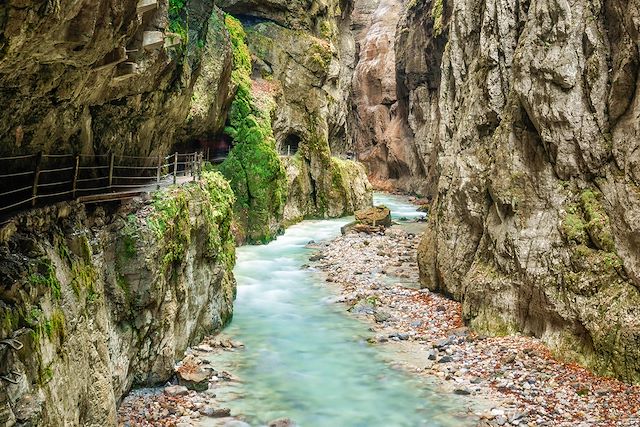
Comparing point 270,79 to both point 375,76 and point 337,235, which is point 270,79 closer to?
point 337,235

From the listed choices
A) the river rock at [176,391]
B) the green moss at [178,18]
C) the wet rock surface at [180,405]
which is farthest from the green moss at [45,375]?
the green moss at [178,18]

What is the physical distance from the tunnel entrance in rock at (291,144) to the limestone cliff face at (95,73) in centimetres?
2174

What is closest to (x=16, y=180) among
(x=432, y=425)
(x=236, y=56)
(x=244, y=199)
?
(x=432, y=425)

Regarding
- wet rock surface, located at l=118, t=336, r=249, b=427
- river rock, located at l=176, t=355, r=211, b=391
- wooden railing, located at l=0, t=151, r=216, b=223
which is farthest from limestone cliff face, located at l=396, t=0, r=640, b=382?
wooden railing, located at l=0, t=151, r=216, b=223

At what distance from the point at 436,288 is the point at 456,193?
13.4ft

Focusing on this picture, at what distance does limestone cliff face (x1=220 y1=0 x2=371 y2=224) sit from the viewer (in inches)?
1500

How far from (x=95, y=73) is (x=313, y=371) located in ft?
30.3

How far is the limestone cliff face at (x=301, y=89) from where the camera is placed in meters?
38.1

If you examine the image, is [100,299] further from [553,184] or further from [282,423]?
[553,184]

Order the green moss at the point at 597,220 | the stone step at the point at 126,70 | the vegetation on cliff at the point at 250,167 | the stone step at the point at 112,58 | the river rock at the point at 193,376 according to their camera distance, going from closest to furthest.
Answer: the stone step at the point at 112,58
the stone step at the point at 126,70
the river rock at the point at 193,376
the green moss at the point at 597,220
the vegetation on cliff at the point at 250,167

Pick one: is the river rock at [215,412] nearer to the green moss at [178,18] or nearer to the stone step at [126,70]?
the stone step at [126,70]

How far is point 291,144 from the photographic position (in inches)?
1612

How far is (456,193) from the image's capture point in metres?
19.1

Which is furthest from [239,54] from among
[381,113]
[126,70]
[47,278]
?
[381,113]
